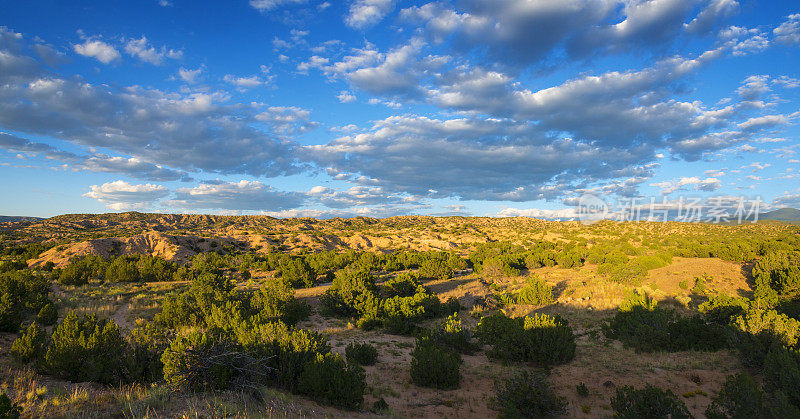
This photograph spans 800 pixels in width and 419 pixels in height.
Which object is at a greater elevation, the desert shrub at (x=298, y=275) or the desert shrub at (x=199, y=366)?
the desert shrub at (x=199, y=366)

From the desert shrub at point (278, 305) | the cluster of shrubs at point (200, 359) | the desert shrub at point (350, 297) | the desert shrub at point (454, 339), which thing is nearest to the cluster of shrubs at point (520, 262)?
the desert shrub at point (350, 297)

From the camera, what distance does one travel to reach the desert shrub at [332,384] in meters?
8.08

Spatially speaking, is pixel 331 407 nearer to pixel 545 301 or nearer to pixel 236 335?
pixel 236 335

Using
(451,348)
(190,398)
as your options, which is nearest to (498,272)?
(451,348)

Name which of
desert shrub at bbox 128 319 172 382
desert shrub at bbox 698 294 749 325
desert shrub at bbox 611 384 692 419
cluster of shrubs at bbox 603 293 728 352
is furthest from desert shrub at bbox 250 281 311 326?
desert shrub at bbox 698 294 749 325

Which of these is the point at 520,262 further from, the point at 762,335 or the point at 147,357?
the point at 147,357

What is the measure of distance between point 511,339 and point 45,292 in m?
23.4

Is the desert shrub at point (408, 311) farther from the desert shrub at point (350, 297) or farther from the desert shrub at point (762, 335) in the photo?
the desert shrub at point (762, 335)

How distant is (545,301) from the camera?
798 inches

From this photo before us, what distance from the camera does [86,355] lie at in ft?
28.0

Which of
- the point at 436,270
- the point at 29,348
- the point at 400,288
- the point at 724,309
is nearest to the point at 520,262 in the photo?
the point at 436,270

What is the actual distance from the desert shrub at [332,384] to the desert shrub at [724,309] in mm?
14431

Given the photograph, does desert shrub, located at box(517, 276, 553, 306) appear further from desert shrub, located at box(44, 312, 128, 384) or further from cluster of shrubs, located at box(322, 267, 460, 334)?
desert shrub, located at box(44, 312, 128, 384)

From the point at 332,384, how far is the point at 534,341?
25.0 ft
